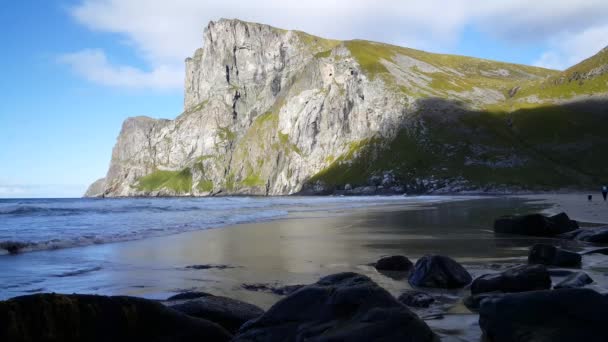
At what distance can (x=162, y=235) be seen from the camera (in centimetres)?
2281

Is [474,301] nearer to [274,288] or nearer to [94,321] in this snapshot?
[274,288]

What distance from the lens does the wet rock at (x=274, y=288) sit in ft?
30.3

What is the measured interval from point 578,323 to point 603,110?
167171 millimetres

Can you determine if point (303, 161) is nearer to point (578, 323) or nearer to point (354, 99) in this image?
point (354, 99)

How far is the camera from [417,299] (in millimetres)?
7781

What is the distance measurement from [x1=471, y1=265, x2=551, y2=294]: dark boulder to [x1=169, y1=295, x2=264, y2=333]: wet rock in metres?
4.30

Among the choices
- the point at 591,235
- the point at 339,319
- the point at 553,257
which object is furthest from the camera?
the point at 591,235

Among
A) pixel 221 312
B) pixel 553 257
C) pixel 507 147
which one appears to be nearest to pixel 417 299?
pixel 221 312

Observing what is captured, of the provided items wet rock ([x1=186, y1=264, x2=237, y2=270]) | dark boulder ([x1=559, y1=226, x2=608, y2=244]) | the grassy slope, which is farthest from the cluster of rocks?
the grassy slope

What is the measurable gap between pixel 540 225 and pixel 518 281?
40.4ft

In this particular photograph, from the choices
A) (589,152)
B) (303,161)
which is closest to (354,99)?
(303,161)

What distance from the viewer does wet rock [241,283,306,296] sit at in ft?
30.3

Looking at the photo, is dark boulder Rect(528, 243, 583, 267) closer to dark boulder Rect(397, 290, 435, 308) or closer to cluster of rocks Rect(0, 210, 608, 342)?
dark boulder Rect(397, 290, 435, 308)

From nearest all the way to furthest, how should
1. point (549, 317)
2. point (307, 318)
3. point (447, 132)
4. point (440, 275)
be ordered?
point (549, 317), point (307, 318), point (440, 275), point (447, 132)
